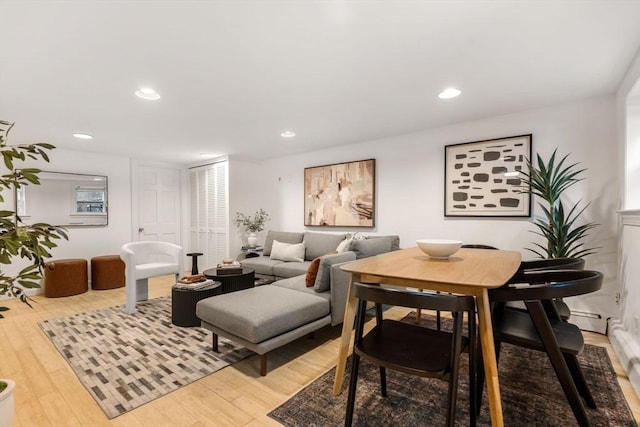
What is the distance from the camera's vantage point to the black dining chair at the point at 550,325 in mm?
1247

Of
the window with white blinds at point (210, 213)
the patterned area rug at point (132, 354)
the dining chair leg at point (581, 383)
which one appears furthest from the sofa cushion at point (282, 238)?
the dining chair leg at point (581, 383)

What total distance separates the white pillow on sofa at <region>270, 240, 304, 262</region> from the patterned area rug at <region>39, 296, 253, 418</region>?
5.42 ft

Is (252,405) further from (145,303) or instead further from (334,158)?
(334,158)

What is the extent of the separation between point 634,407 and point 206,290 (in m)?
3.20

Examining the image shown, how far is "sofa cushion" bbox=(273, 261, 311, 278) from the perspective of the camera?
390cm

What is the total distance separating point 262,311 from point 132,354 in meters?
1.20

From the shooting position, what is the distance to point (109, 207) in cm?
511

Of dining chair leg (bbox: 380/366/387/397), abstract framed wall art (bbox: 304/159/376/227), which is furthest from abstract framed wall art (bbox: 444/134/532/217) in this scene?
dining chair leg (bbox: 380/366/387/397)

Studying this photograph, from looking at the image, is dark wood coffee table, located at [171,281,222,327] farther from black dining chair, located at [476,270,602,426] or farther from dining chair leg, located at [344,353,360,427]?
black dining chair, located at [476,270,602,426]

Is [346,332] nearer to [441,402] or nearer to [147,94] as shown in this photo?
[441,402]

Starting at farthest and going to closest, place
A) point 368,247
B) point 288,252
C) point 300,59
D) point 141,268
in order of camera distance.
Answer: point 288,252 → point 141,268 → point 368,247 → point 300,59

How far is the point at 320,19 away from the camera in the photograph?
5.44 ft

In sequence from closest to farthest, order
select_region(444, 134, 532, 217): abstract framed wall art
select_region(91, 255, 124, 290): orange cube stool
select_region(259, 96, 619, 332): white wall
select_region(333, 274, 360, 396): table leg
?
select_region(333, 274, 360, 396): table leg < select_region(259, 96, 619, 332): white wall < select_region(444, 134, 532, 217): abstract framed wall art < select_region(91, 255, 124, 290): orange cube stool

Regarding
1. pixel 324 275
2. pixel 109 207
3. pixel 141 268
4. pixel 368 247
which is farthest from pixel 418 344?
pixel 109 207
